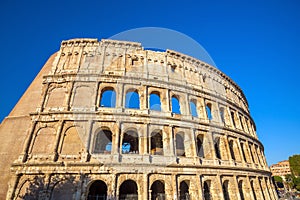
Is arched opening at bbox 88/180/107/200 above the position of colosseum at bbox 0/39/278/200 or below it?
below

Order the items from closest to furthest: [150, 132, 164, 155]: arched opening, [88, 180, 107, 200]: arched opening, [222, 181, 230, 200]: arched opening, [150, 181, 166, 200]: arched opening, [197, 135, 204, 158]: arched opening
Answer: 1. [88, 180, 107, 200]: arched opening
2. [150, 181, 166, 200]: arched opening
3. [197, 135, 204, 158]: arched opening
4. [222, 181, 230, 200]: arched opening
5. [150, 132, 164, 155]: arched opening

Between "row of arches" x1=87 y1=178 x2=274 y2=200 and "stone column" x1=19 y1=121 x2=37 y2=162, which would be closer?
"stone column" x1=19 y1=121 x2=37 y2=162

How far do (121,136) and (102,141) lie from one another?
2.14 m

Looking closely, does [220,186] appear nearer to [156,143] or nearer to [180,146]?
[180,146]

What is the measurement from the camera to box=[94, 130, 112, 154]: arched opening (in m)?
12.3

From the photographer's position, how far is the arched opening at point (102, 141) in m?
12.3

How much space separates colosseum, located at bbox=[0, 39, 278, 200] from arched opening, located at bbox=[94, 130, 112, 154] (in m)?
0.08

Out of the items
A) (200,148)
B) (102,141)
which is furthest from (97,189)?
(200,148)

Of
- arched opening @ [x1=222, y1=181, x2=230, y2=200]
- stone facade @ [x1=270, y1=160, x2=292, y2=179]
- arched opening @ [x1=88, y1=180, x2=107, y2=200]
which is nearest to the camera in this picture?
arched opening @ [x1=88, y1=180, x2=107, y2=200]

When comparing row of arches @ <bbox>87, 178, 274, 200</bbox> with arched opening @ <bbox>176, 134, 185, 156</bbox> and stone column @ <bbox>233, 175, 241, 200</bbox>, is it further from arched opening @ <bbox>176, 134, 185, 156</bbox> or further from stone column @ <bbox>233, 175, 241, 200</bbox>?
arched opening @ <bbox>176, 134, 185, 156</bbox>

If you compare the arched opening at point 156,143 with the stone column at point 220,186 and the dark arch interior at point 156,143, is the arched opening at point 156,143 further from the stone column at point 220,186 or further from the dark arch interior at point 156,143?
the stone column at point 220,186

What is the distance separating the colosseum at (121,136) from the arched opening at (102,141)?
76mm

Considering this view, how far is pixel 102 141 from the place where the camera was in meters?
13.1

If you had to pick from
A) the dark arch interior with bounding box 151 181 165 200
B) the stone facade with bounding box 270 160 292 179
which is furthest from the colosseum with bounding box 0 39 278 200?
the stone facade with bounding box 270 160 292 179
